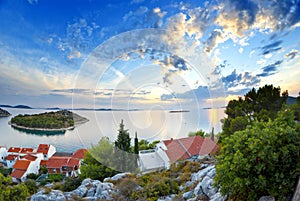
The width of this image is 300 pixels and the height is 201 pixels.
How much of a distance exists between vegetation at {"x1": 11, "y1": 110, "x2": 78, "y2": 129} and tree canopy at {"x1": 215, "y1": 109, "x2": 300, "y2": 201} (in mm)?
38587

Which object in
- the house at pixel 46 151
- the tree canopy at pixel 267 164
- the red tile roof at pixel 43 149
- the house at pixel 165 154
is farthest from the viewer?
the red tile roof at pixel 43 149

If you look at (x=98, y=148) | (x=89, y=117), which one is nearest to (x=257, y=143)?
(x=89, y=117)

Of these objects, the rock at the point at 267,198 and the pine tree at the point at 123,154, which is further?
the pine tree at the point at 123,154

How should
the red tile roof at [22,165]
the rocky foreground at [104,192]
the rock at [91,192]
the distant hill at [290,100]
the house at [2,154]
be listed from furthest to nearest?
the house at [2,154] < the red tile roof at [22,165] < the distant hill at [290,100] < the rock at [91,192] < the rocky foreground at [104,192]

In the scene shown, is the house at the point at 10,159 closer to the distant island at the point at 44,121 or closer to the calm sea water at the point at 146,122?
the distant island at the point at 44,121

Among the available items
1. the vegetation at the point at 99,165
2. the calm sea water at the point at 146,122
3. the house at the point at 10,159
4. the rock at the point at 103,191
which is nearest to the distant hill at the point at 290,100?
the calm sea water at the point at 146,122

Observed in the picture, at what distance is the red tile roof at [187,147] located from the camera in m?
10.7

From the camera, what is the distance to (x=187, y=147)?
1181cm

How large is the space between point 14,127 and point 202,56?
5486 cm

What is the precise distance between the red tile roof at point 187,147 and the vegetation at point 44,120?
30.6 m

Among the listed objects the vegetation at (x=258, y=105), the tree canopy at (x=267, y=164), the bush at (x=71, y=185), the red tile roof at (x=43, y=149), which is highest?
the vegetation at (x=258, y=105)

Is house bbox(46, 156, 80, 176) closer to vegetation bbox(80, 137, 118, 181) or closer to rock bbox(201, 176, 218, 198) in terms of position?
vegetation bbox(80, 137, 118, 181)

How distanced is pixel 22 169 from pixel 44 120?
2467cm

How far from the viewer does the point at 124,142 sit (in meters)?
7.36
